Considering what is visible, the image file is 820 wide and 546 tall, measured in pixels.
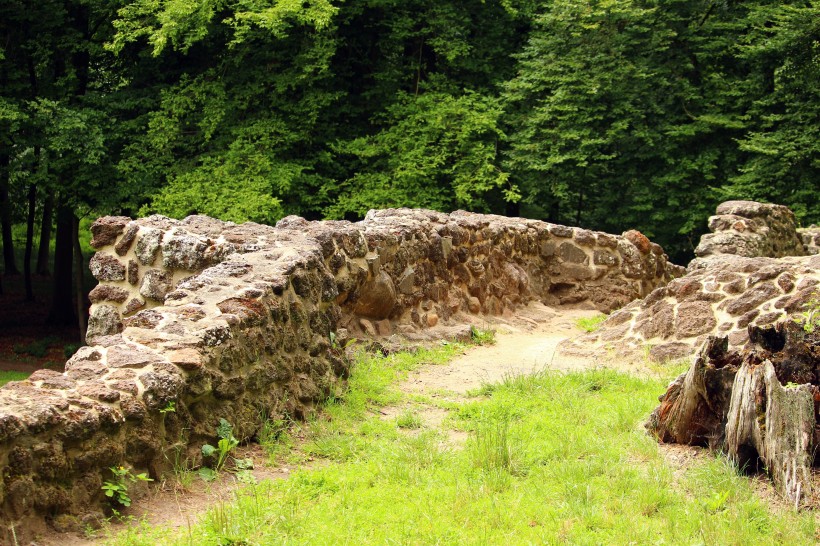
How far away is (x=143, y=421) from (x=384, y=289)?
4.67m

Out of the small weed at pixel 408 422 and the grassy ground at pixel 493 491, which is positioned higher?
the grassy ground at pixel 493 491

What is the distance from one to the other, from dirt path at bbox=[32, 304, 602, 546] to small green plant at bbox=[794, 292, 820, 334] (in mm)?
1924

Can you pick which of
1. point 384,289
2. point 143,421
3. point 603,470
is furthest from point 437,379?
point 143,421

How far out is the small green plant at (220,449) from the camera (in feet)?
15.7

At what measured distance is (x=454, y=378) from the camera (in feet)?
25.8

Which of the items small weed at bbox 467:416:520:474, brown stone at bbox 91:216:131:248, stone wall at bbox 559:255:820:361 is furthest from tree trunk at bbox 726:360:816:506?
brown stone at bbox 91:216:131:248

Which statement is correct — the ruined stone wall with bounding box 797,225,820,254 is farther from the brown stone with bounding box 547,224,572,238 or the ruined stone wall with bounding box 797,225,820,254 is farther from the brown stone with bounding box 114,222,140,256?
the brown stone with bounding box 114,222,140,256

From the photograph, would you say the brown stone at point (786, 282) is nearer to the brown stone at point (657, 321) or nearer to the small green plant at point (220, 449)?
the brown stone at point (657, 321)

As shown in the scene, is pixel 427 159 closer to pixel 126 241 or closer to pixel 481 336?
pixel 481 336

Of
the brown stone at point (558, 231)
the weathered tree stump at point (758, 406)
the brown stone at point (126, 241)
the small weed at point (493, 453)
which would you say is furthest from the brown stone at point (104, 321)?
the brown stone at point (558, 231)

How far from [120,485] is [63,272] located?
17.2m

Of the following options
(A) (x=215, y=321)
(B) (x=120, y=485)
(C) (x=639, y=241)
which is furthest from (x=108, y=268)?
(C) (x=639, y=241)

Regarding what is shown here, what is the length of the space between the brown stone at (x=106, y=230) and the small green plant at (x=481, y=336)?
4.12 metres

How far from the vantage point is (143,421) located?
14.4 feet
